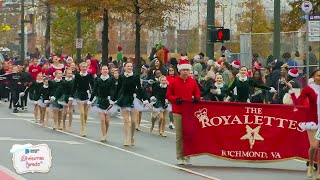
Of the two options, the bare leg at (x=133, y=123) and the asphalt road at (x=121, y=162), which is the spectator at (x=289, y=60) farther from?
the bare leg at (x=133, y=123)

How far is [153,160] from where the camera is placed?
18.0 meters

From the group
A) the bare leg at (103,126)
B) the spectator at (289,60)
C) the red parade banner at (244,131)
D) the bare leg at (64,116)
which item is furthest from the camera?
the spectator at (289,60)

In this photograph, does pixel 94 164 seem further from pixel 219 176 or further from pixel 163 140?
pixel 163 140

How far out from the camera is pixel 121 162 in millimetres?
17609

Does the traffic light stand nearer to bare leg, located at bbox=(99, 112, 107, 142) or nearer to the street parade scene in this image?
the street parade scene

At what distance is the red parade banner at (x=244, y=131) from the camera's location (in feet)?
53.9

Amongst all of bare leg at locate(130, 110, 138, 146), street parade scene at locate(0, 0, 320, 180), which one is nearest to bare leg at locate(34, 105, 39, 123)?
street parade scene at locate(0, 0, 320, 180)

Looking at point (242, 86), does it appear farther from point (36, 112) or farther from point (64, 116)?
point (36, 112)

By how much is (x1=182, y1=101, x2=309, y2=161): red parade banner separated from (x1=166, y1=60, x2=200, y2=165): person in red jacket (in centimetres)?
10

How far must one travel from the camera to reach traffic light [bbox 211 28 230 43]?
28688 millimetres

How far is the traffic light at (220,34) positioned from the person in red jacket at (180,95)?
11169 millimetres

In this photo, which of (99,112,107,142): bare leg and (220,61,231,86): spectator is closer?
(99,112,107,142): bare leg

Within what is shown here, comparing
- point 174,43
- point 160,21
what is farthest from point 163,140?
point 174,43

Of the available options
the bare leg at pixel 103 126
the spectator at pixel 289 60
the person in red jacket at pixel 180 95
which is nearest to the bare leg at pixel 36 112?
the bare leg at pixel 103 126
